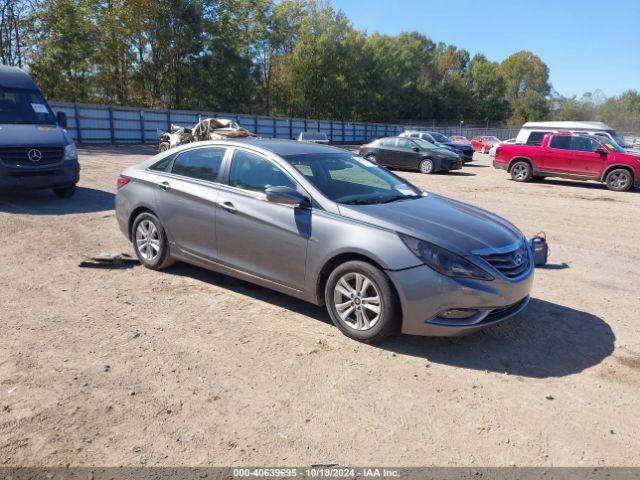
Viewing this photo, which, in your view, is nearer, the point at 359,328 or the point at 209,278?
the point at 359,328

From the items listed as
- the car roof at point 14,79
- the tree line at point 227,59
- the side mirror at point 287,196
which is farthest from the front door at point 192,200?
the tree line at point 227,59

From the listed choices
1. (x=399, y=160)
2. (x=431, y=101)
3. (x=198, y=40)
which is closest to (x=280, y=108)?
(x=198, y=40)

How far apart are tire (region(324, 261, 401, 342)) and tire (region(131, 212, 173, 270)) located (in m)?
2.24

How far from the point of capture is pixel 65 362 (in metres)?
3.78

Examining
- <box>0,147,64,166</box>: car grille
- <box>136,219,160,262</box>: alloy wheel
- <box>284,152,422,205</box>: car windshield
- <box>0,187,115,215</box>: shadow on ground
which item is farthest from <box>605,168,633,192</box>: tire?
<box>0,147,64,166</box>: car grille

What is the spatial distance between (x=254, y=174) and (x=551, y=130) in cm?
1731

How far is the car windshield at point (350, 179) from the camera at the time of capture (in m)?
4.72

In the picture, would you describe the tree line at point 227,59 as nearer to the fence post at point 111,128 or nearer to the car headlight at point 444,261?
the fence post at point 111,128

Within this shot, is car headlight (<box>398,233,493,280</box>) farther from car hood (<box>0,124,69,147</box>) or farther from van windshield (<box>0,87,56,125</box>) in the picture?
van windshield (<box>0,87,56,125</box>)

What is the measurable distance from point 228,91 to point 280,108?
11.8 metres

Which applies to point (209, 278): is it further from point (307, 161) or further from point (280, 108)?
point (280, 108)

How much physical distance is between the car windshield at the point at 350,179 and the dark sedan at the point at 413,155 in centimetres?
1433

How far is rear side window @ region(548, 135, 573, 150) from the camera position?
1677 cm

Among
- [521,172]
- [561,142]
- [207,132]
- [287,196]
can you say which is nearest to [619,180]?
[561,142]
